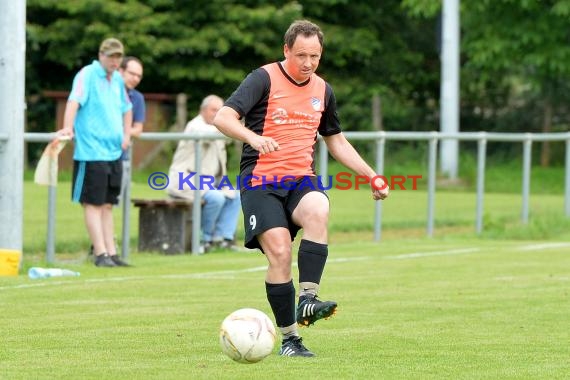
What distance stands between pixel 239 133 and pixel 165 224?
7.80 m

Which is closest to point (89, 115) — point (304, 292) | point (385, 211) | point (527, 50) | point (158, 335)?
point (158, 335)

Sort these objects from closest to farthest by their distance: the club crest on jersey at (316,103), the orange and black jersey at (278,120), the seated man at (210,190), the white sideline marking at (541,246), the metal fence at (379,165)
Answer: the orange and black jersey at (278,120) → the club crest on jersey at (316,103) → the metal fence at (379,165) → the seated man at (210,190) → the white sideline marking at (541,246)

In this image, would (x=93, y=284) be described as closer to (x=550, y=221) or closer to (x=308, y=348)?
(x=308, y=348)

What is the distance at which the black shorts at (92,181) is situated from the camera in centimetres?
1295

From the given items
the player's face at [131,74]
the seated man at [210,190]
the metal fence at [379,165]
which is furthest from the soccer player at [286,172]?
the seated man at [210,190]

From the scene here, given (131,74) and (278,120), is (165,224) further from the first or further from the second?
(278,120)

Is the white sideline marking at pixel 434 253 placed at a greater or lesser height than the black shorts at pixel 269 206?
lesser

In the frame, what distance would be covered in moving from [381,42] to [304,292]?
3160cm

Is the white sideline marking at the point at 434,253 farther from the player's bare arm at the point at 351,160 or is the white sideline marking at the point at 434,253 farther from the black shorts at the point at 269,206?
the black shorts at the point at 269,206

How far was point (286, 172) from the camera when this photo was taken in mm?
7766

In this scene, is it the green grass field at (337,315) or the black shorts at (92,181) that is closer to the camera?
the green grass field at (337,315)

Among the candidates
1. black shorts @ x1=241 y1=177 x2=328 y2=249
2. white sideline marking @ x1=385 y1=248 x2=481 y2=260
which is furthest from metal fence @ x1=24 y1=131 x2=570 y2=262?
black shorts @ x1=241 y1=177 x2=328 y2=249

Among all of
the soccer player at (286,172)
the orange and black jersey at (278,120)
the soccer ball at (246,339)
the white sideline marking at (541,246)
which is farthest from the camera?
the white sideline marking at (541,246)

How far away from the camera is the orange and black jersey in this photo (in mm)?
7727
